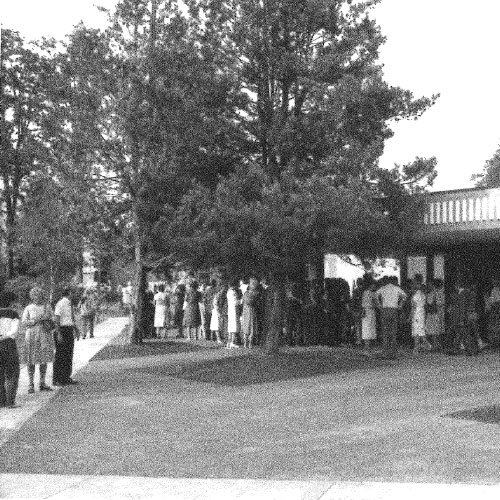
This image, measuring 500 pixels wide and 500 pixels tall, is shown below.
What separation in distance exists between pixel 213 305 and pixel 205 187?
6.72 meters

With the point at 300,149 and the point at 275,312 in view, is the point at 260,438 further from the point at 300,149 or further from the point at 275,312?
the point at 300,149

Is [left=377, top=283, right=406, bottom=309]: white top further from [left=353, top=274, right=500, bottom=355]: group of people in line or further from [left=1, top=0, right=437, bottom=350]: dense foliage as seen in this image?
[left=1, top=0, right=437, bottom=350]: dense foliage

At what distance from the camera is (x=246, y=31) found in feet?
65.0

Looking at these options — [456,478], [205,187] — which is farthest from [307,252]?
[456,478]

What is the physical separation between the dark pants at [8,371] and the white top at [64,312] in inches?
84.5

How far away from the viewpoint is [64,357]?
16.2 m

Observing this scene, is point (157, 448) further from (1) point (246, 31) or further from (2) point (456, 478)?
(1) point (246, 31)

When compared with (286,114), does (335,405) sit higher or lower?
lower

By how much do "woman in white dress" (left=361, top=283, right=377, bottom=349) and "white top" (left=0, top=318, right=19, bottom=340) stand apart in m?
9.49

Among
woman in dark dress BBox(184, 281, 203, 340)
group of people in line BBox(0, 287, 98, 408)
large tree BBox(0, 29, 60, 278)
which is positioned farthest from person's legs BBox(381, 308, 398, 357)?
large tree BBox(0, 29, 60, 278)

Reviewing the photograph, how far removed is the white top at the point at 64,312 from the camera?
15898 mm

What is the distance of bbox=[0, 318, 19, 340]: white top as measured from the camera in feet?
45.2

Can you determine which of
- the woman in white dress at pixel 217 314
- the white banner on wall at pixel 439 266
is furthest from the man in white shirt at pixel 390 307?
the woman in white dress at pixel 217 314

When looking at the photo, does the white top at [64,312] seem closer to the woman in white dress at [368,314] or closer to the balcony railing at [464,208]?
the woman in white dress at [368,314]
